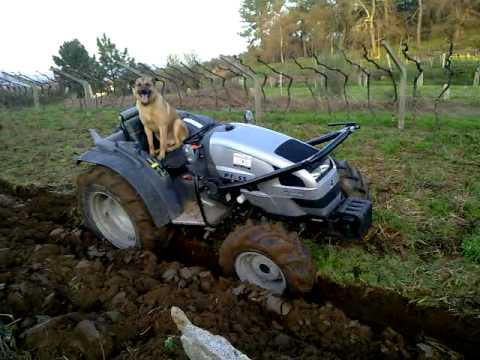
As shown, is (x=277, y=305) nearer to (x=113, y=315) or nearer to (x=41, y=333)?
(x=113, y=315)

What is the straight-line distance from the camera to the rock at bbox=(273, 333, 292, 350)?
257cm

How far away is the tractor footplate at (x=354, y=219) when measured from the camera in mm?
3193

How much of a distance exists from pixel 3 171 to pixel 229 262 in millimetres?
5104

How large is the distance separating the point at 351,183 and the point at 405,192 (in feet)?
4.26

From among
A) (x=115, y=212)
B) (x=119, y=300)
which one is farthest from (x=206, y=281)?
(x=115, y=212)

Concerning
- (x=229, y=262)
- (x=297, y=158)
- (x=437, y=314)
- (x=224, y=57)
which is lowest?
(x=437, y=314)

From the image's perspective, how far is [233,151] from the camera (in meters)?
3.35

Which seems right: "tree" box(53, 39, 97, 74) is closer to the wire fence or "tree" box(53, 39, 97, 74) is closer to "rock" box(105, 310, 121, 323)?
the wire fence

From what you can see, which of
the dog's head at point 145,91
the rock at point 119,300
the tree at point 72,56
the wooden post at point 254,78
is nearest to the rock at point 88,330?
the rock at point 119,300

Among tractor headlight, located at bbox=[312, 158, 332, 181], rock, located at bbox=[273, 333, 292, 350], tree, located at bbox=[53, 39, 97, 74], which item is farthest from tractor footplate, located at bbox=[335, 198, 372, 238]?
tree, located at bbox=[53, 39, 97, 74]

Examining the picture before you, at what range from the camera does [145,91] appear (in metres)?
4.12

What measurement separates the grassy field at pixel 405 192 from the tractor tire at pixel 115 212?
1476 millimetres

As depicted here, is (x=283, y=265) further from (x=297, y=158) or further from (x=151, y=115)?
(x=151, y=115)

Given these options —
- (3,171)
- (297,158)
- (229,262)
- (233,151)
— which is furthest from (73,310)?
(3,171)
